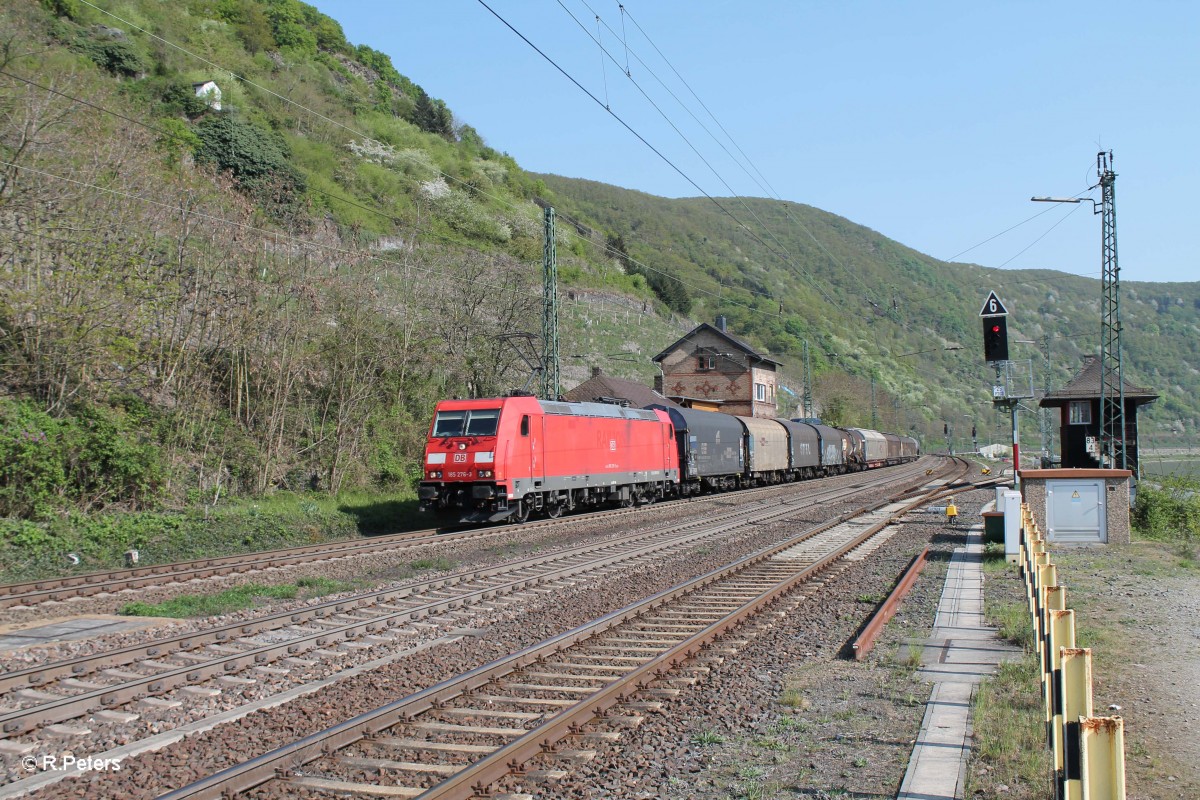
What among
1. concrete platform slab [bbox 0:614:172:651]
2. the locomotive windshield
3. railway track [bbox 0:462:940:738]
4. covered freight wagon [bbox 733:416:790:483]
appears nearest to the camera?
railway track [bbox 0:462:940:738]

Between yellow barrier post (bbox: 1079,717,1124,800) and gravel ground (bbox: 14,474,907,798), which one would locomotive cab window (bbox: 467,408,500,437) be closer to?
gravel ground (bbox: 14,474,907,798)

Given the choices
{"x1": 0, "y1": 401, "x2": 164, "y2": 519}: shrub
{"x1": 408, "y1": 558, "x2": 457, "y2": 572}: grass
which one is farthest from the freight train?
{"x1": 0, "y1": 401, "x2": 164, "y2": 519}: shrub

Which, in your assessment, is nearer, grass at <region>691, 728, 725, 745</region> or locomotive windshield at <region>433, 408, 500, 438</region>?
grass at <region>691, 728, 725, 745</region>

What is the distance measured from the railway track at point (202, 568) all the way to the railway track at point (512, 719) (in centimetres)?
758

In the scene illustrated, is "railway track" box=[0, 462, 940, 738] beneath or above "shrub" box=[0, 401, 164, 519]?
beneath

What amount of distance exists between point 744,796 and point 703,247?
517 ft

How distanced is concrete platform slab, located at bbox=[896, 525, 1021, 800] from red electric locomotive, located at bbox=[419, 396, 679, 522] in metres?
10.8

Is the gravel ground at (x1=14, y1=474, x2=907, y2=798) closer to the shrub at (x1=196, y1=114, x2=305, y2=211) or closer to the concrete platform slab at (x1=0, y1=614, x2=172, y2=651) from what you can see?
the concrete platform slab at (x1=0, y1=614, x2=172, y2=651)

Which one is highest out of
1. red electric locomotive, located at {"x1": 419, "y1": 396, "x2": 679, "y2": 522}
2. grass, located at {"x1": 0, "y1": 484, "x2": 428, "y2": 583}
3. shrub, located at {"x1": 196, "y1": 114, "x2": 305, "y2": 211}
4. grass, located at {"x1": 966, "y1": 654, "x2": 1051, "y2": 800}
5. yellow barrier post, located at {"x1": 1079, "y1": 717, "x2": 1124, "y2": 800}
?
shrub, located at {"x1": 196, "y1": 114, "x2": 305, "y2": 211}

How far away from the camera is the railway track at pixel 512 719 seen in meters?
5.39

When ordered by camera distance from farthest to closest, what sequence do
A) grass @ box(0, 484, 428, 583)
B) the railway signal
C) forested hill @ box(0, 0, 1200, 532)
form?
forested hill @ box(0, 0, 1200, 532), the railway signal, grass @ box(0, 484, 428, 583)

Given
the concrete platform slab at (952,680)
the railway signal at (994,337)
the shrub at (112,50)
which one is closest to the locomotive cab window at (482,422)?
the railway signal at (994,337)

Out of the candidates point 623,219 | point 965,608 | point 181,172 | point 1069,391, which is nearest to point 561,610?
point 965,608

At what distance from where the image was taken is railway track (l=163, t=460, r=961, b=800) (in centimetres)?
539
